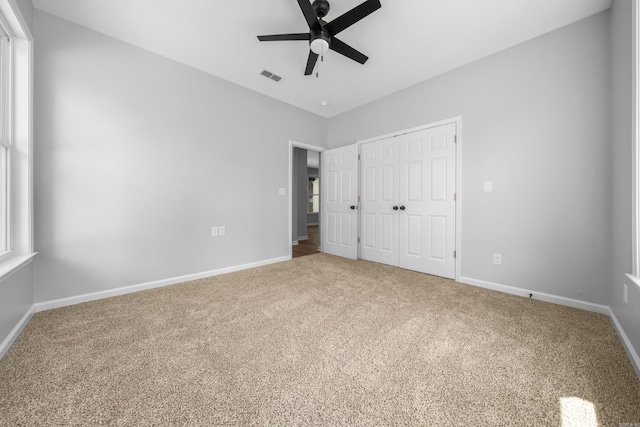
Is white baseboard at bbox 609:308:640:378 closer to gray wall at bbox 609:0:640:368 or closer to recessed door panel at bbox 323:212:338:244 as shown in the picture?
gray wall at bbox 609:0:640:368

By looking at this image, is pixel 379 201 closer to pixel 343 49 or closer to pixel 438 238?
pixel 438 238

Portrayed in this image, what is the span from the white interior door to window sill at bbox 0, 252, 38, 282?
3619 millimetres

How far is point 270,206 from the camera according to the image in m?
3.72

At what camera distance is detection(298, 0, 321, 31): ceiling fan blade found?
67.9 inches

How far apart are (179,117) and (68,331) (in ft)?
7.60

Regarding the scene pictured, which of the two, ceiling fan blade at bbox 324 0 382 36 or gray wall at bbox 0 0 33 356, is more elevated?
ceiling fan blade at bbox 324 0 382 36

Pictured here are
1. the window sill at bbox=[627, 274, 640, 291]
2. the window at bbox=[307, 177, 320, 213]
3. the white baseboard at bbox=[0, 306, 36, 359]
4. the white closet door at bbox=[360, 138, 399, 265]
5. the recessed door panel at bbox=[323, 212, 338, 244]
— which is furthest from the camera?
the window at bbox=[307, 177, 320, 213]

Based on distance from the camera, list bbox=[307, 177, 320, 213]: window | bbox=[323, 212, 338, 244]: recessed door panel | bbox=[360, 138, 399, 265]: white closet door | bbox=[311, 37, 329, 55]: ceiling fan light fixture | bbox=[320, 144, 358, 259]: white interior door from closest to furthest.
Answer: bbox=[311, 37, 329, 55]: ceiling fan light fixture < bbox=[360, 138, 399, 265]: white closet door < bbox=[320, 144, 358, 259]: white interior door < bbox=[323, 212, 338, 244]: recessed door panel < bbox=[307, 177, 320, 213]: window

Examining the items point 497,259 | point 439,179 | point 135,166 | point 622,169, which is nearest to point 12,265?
point 135,166

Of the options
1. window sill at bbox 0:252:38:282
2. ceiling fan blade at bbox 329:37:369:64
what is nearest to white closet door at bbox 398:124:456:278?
ceiling fan blade at bbox 329:37:369:64

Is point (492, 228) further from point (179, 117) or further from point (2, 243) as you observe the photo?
point (2, 243)

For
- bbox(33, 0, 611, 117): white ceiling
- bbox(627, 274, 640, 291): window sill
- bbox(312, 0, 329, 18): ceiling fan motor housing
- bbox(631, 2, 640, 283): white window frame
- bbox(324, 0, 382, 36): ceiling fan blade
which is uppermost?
bbox(33, 0, 611, 117): white ceiling

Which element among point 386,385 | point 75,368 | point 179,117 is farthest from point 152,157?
point 386,385

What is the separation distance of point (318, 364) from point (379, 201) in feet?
9.20
